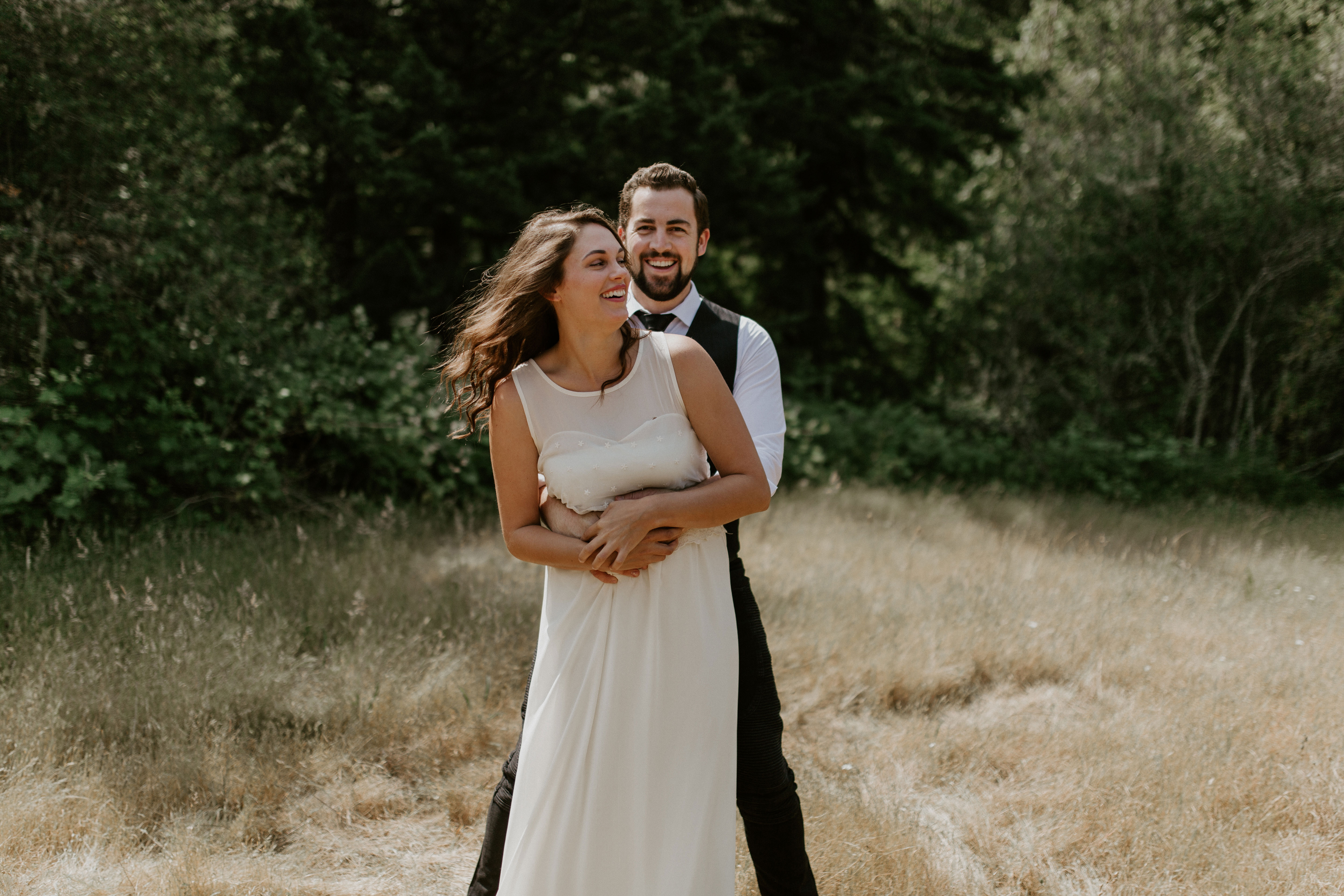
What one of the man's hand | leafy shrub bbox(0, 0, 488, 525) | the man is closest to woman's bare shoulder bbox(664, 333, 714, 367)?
the man

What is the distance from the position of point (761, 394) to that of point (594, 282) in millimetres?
634

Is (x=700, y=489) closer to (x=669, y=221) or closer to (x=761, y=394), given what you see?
(x=761, y=394)

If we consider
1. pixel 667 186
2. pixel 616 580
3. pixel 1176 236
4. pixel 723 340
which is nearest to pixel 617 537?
pixel 616 580

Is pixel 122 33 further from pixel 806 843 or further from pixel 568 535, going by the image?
pixel 806 843

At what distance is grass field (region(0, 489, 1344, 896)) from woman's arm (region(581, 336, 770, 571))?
1555 millimetres

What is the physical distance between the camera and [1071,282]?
10.9 meters

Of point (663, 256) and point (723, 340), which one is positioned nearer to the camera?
point (723, 340)

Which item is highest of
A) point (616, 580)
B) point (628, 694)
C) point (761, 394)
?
point (761, 394)

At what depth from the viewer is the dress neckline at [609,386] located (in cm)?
221

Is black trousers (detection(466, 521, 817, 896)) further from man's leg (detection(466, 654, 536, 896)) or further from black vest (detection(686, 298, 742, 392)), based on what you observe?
black vest (detection(686, 298, 742, 392))

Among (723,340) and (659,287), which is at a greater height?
(659,287)

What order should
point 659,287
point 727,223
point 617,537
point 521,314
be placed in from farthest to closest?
point 727,223
point 659,287
point 521,314
point 617,537

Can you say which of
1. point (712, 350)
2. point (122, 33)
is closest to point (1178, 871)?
point (712, 350)

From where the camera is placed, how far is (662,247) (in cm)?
267
